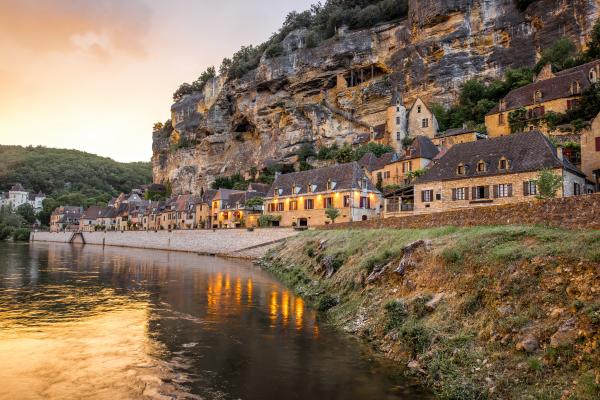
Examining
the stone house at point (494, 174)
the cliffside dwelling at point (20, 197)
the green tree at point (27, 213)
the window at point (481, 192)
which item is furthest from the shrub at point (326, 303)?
the cliffside dwelling at point (20, 197)

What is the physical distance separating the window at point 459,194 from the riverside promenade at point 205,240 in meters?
19.8

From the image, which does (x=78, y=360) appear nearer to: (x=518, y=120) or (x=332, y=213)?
(x=332, y=213)

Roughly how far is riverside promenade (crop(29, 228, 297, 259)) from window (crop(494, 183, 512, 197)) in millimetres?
23767

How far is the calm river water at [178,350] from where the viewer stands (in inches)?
478

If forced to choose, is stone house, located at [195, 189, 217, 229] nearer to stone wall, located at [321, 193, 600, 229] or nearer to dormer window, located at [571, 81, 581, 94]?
dormer window, located at [571, 81, 581, 94]

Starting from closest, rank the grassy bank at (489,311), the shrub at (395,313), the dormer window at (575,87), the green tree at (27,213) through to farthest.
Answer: the grassy bank at (489,311)
the shrub at (395,313)
the dormer window at (575,87)
the green tree at (27,213)

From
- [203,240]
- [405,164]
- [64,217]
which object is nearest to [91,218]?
[64,217]

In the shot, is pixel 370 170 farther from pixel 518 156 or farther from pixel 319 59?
pixel 319 59

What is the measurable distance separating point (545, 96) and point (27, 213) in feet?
546

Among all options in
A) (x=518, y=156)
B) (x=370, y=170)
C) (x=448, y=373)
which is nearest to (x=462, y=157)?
(x=518, y=156)

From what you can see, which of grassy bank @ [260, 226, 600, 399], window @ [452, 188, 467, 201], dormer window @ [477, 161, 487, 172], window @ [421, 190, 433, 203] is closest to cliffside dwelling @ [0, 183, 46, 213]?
window @ [421, 190, 433, 203]

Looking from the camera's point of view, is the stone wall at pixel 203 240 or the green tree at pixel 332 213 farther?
the stone wall at pixel 203 240

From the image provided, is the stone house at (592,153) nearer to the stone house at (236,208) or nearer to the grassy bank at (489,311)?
the grassy bank at (489,311)

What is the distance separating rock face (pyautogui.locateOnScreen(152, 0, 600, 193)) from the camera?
2862 inches
